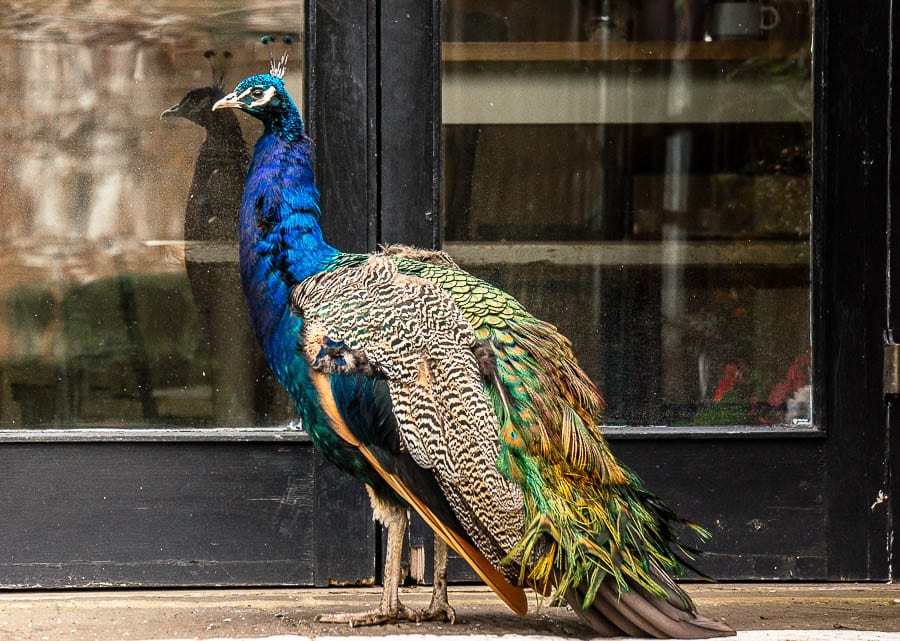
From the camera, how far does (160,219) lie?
14.7ft

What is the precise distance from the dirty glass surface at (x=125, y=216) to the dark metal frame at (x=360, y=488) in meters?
0.17

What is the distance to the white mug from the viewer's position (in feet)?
15.0

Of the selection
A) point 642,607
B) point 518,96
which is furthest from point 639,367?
point 642,607

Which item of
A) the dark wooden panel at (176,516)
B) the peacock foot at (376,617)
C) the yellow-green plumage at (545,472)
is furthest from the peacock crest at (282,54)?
the peacock foot at (376,617)

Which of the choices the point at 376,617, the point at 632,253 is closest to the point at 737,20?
the point at 632,253

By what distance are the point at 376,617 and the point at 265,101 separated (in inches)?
60.1

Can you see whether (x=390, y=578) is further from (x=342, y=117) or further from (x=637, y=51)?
(x=637, y=51)

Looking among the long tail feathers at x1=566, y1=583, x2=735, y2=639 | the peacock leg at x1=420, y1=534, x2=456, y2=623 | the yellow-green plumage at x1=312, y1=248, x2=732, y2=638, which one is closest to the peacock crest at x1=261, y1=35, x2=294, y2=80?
the yellow-green plumage at x1=312, y1=248, x2=732, y2=638

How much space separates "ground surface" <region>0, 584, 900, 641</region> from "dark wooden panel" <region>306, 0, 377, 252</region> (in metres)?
1.21

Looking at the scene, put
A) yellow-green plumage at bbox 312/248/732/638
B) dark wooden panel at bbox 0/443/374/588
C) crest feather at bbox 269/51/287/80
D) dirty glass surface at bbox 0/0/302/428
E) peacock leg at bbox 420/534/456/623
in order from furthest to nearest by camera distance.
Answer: dirty glass surface at bbox 0/0/302/428, dark wooden panel at bbox 0/443/374/588, crest feather at bbox 269/51/287/80, peacock leg at bbox 420/534/456/623, yellow-green plumage at bbox 312/248/732/638

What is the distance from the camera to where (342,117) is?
14.5 ft

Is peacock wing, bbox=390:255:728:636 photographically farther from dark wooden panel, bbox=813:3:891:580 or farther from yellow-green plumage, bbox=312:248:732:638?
dark wooden panel, bbox=813:3:891:580

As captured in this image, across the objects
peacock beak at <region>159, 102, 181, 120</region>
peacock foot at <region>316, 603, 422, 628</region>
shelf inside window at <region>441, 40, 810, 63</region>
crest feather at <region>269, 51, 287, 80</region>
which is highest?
shelf inside window at <region>441, 40, 810, 63</region>

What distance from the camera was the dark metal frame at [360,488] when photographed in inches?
171
